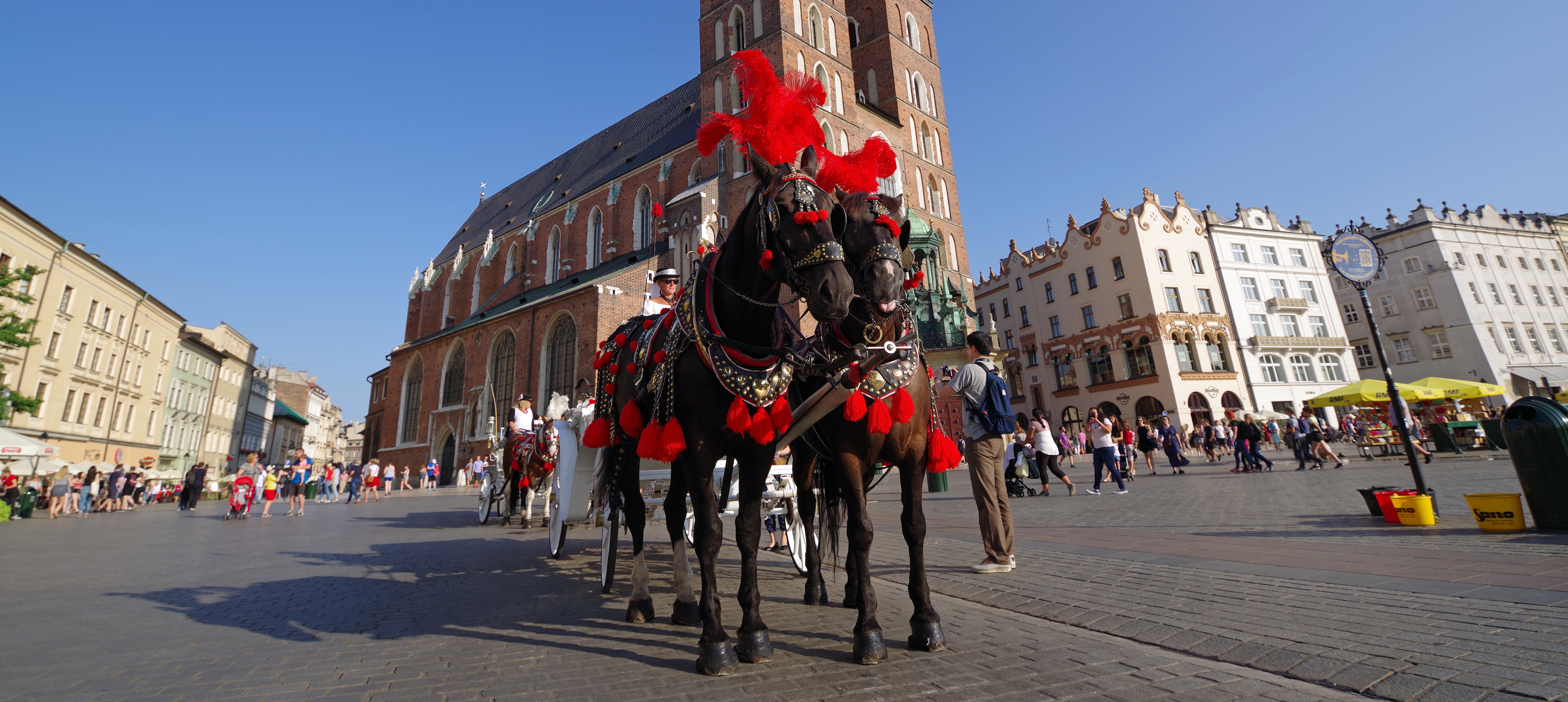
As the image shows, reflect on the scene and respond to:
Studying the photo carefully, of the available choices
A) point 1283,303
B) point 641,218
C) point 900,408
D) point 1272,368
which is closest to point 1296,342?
point 1283,303

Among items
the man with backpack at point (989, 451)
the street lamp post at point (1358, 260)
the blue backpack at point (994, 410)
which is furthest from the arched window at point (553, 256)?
the street lamp post at point (1358, 260)

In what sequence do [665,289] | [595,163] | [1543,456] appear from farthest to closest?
[595,163]
[665,289]
[1543,456]

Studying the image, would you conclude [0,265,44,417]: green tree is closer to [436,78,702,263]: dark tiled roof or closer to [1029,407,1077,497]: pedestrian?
[436,78,702,263]: dark tiled roof

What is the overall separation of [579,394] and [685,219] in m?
22.2

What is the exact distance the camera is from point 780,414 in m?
2.88

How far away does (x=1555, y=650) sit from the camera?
2262 millimetres

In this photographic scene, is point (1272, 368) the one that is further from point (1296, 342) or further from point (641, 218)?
point (641, 218)

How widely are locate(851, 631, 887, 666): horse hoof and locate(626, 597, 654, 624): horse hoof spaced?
1373 millimetres

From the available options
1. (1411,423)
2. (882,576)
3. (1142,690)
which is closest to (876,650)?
(1142,690)

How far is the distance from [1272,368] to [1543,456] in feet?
113

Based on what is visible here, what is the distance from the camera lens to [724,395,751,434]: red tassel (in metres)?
2.75

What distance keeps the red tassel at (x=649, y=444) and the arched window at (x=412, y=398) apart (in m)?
38.1

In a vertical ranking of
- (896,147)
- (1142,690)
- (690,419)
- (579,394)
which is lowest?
(1142,690)

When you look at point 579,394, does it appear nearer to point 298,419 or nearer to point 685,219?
point 685,219
